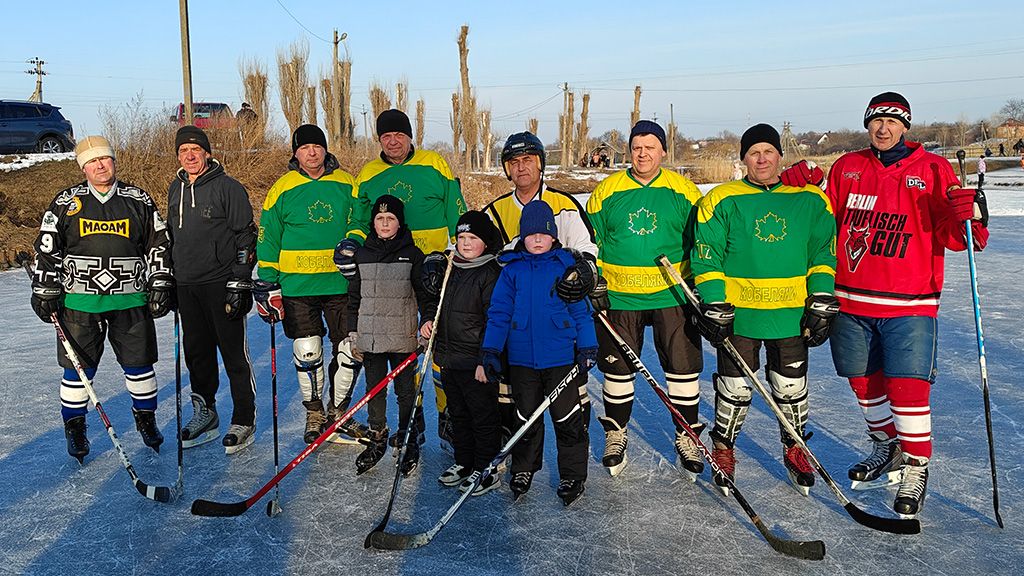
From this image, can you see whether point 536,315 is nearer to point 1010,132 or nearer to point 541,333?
point 541,333

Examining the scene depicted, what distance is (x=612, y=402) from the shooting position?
12.3 ft

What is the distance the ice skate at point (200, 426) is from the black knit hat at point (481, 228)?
76.2 inches

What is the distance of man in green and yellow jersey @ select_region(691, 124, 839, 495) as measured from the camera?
131 inches

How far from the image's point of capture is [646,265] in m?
3.54

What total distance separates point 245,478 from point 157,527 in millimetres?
569

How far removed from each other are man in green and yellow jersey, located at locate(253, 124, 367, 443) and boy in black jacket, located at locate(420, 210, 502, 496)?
0.75m

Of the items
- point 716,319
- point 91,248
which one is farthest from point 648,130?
point 91,248

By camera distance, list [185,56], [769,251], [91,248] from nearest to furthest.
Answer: [769,251] < [91,248] < [185,56]

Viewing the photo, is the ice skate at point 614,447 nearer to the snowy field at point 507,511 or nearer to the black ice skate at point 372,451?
the snowy field at point 507,511

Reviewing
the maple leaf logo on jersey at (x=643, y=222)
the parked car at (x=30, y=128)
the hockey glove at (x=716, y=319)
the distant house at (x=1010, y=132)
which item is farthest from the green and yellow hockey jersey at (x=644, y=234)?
the distant house at (x=1010, y=132)

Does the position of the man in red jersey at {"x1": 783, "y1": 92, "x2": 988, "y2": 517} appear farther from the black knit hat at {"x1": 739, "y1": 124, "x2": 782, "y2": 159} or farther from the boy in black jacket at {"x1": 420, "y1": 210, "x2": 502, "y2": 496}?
the boy in black jacket at {"x1": 420, "y1": 210, "x2": 502, "y2": 496}

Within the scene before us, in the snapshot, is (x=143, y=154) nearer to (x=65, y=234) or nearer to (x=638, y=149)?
(x=65, y=234)

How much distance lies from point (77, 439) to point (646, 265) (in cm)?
301

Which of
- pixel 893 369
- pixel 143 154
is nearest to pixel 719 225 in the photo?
pixel 893 369
